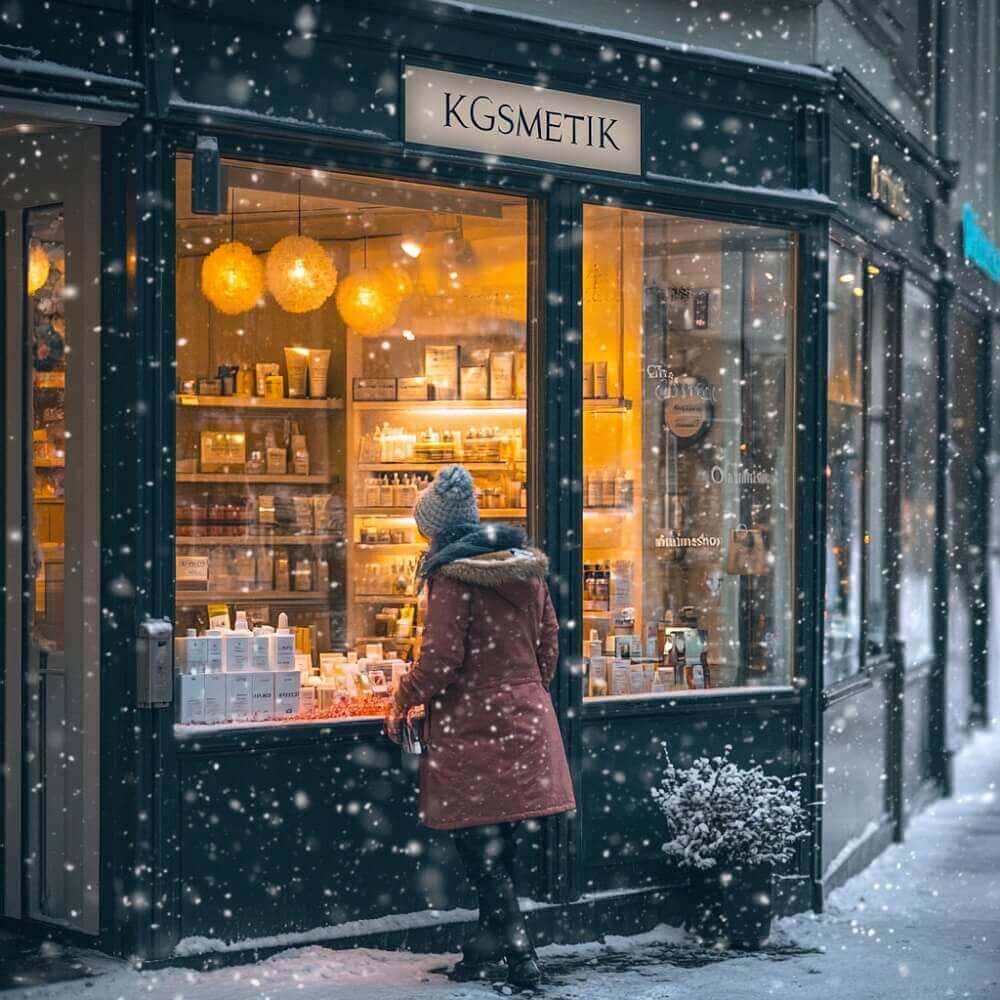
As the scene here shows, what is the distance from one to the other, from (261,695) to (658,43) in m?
3.50

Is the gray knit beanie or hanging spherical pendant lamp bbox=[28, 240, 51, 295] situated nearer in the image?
the gray knit beanie

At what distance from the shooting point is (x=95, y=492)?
659cm

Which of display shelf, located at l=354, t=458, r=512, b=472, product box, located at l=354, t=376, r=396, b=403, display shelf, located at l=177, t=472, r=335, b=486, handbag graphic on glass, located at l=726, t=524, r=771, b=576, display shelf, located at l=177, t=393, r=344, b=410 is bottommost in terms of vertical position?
handbag graphic on glass, located at l=726, t=524, r=771, b=576

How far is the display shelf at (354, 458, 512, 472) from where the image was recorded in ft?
25.1

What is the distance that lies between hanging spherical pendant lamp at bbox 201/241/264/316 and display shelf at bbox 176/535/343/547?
0.98 meters

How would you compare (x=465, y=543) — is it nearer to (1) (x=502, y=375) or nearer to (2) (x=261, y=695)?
(2) (x=261, y=695)

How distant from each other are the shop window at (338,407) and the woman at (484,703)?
851 millimetres

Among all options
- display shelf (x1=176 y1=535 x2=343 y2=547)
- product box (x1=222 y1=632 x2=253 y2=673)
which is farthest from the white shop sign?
product box (x1=222 y1=632 x2=253 y2=673)

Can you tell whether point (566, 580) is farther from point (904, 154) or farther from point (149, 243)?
point (904, 154)

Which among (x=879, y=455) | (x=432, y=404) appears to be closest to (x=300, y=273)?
(x=432, y=404)

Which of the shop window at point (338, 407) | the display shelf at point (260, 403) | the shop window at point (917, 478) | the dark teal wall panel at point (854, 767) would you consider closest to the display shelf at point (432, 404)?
the shop window at point (338, 407)

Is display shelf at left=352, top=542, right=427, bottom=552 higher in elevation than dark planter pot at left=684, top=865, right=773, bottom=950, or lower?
higher

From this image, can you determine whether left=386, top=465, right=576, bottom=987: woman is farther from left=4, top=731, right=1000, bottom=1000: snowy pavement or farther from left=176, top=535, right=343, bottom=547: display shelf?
left=176, top=535, right=343, bottom=547: display shelf

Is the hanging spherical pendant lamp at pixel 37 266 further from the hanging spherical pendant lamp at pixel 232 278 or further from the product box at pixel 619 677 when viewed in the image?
the product box at pixel 619 677
